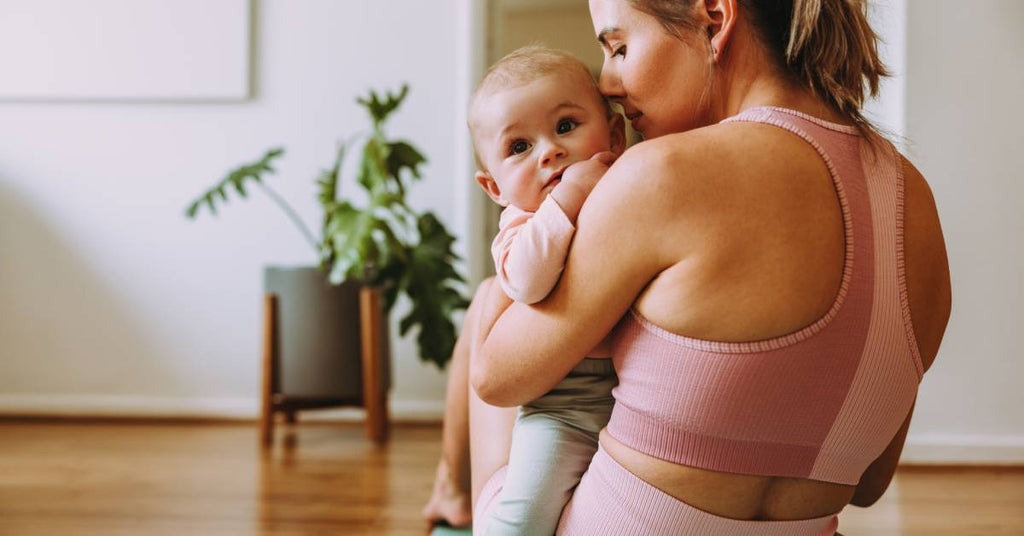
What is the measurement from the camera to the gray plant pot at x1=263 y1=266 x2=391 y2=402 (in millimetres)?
2947

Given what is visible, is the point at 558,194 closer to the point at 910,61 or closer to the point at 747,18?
the point at 747,18

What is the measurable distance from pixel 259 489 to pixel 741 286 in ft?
6.09

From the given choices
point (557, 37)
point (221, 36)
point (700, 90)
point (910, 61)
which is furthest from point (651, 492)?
point (557, 37)

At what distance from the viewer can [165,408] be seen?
3389mm

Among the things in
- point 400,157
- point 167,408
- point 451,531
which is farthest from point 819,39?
point 167,408

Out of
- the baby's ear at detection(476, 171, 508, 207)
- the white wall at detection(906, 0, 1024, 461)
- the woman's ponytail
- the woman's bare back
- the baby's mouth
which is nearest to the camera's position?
the woman's bare back

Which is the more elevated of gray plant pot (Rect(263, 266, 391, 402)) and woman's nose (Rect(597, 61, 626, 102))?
woman's nose (Rect(597, 61, 626, 102))

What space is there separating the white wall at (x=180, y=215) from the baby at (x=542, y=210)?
6.91 ft

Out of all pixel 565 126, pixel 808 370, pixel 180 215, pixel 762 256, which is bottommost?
pixel 180 215

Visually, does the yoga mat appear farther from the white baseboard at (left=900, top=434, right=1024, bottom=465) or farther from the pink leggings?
the white baseboard at (left=900, top=434, right=1024, bottom=465)

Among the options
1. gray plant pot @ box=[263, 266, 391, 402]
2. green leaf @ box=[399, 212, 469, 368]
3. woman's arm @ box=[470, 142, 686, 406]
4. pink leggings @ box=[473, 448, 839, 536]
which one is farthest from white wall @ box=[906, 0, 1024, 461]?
woman's arm @ box=[470, 142, 686, 406]

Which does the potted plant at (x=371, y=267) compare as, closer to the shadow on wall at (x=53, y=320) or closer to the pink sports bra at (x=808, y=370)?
the shadow on wall at (x=53, y=320)

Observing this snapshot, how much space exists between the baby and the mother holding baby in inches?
1.4

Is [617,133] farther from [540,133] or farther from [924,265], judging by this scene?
[924,265]
